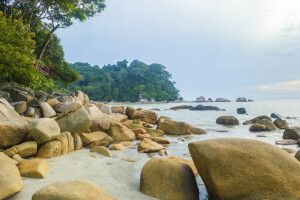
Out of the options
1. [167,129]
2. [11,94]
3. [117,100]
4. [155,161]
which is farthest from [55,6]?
[117,100]

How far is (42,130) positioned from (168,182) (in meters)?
3.05

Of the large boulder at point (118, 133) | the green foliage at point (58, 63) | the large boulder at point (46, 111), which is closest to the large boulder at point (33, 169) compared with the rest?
the large boulder at point (118, 133)

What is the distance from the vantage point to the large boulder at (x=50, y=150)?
14.2 ft

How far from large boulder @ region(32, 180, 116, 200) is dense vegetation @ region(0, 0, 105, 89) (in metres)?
7.70

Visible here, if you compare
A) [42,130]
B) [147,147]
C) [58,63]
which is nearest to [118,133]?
[147,147]

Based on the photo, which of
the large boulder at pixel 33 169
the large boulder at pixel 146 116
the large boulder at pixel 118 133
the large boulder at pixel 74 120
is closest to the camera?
the large boulder at pixel 33 169

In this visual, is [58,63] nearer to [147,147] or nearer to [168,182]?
[147,147]

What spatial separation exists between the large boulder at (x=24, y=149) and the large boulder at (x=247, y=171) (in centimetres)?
353

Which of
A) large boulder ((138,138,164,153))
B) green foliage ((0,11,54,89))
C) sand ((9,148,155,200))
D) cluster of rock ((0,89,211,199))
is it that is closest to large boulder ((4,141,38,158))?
cluster of rock ((0,89,211,199))

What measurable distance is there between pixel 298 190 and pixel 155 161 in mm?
1988

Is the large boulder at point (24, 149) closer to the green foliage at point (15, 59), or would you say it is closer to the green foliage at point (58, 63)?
the green foliage at point (15, 59)

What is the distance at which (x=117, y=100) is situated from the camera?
265 ft

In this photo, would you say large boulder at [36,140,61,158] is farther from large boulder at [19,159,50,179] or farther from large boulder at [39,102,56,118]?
large boulder at [39,102,56,118]

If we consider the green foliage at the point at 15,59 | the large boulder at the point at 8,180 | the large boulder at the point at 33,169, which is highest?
the green foliage at the point at 15,59
